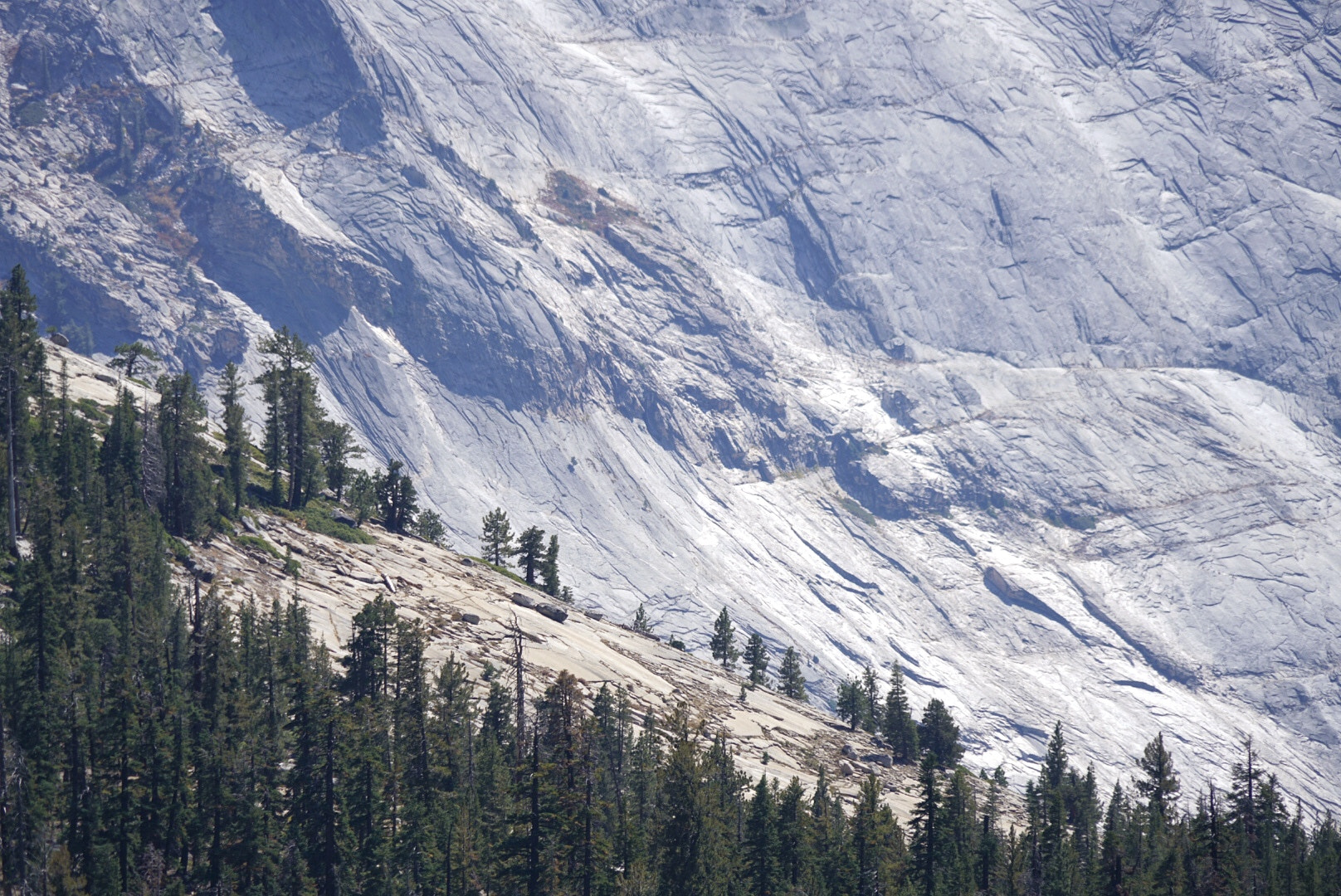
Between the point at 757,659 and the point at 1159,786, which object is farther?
the point at 757,659

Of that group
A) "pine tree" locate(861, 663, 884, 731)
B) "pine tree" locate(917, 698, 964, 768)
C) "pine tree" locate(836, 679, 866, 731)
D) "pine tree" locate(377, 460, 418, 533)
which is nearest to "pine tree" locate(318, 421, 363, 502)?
"pine tree" locate(377, 460, 418, 533)

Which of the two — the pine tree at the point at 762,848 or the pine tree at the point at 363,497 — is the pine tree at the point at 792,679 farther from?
the pine tree at the point at 762,848

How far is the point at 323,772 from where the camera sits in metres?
71.2

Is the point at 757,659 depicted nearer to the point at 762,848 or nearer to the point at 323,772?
the point at 762,848

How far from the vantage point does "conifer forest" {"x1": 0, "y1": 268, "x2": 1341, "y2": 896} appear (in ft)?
224

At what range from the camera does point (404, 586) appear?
110 m

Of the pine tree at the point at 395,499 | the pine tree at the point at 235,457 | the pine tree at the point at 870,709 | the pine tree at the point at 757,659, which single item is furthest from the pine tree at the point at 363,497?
the pine tree at the point at 870,709

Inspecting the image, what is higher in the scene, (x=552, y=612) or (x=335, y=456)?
(x=335, y=456)

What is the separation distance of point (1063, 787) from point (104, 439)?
83769mm

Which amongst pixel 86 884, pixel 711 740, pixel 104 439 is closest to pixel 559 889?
pixel 86 884

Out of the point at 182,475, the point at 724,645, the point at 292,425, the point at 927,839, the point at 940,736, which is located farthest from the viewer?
the point at 724,645

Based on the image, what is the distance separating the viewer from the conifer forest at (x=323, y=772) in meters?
68.2

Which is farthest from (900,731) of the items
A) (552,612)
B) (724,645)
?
(552,612)

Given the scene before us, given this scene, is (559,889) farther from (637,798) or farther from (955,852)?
(955,852)
